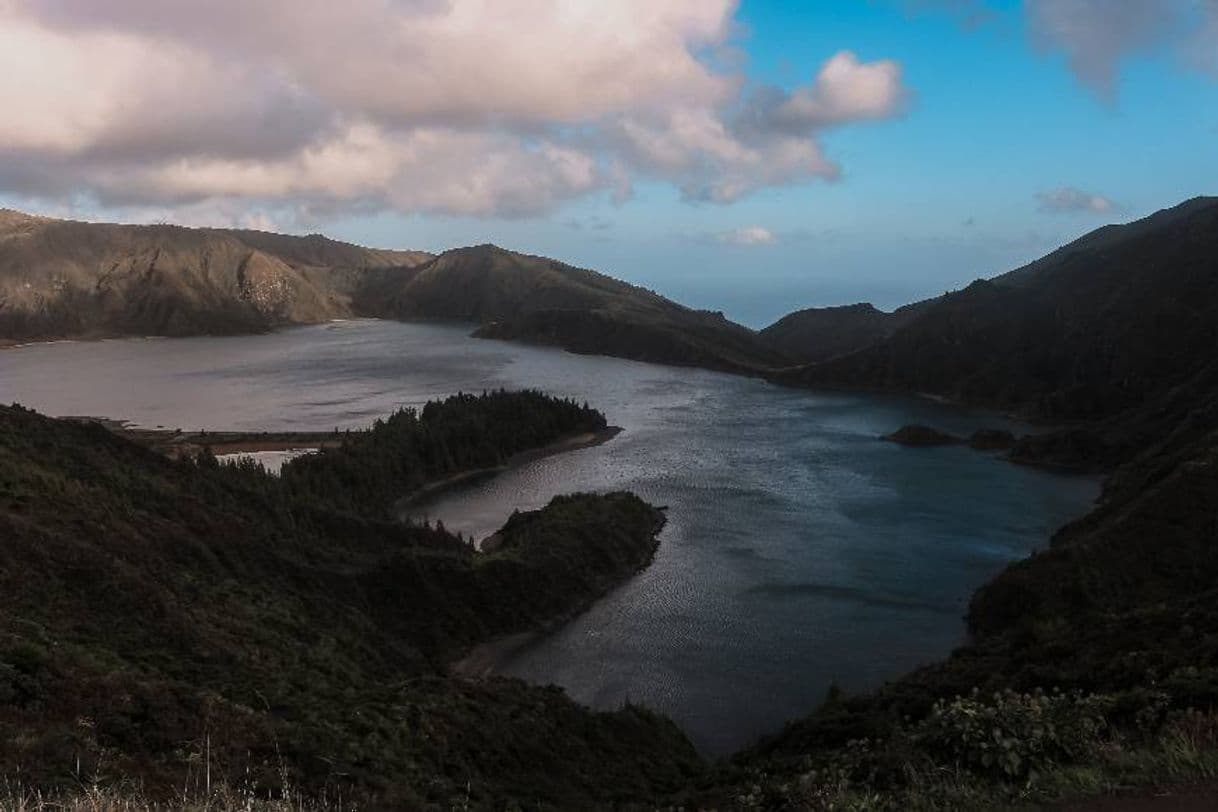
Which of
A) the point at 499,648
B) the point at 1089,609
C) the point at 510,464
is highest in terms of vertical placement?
the point at 1089,609

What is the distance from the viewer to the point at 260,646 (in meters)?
28.8

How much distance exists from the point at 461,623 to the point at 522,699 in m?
15.7

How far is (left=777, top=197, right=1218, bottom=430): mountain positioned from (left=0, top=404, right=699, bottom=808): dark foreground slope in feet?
307

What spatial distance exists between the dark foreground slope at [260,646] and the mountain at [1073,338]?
9372 cm

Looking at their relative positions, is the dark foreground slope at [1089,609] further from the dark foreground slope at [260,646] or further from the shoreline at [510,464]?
the shoreline at [510,464]

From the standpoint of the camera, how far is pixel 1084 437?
93.2m

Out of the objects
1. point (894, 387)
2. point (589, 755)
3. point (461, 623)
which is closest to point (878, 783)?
point (589, 755)

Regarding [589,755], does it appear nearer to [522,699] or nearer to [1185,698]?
[522,699]

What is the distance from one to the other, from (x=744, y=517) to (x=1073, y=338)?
3532 inches

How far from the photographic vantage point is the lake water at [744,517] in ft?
143

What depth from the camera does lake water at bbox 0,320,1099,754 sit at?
1711 inches

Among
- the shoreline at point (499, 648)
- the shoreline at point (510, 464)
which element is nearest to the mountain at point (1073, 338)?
the shoreline at point (510, 464)

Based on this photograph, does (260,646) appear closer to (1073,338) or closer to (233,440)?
(233,440)

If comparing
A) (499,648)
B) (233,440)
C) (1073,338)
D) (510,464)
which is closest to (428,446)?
(510,464)
